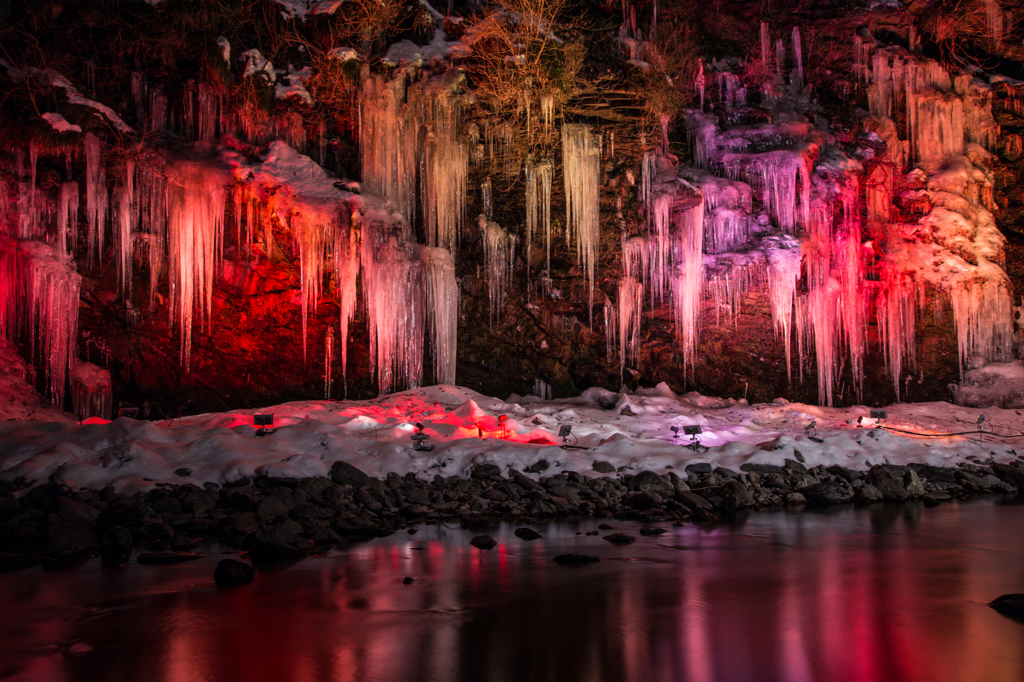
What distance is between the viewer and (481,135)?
48.7ft

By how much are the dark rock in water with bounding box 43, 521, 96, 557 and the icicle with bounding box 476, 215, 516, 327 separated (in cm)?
1078

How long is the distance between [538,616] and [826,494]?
828 centimetres

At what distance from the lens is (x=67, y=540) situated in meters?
7.50

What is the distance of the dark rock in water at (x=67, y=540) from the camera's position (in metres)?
7.43

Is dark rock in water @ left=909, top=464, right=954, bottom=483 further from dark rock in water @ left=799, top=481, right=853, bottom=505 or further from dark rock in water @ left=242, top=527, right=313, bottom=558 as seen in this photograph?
dark rock in water @ left=242, top=527, right=313, bottom=558

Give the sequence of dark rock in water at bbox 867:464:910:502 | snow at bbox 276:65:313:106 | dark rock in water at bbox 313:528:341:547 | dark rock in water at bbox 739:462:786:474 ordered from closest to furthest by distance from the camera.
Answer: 1. dark rock in water at bbox 313:528:341:547
2. dark rock in water at bbox 867:464:910:502
3. dark rock in water at bbox 739:462:786:474
4. snow at bbox 276:65:313:106

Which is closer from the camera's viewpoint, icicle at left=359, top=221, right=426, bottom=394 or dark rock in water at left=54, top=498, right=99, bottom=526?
dark rock in water at left=54, top=498, right=99, bottom=526

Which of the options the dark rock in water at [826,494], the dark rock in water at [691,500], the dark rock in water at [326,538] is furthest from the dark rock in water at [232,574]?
the dark rock in water at [826,494]

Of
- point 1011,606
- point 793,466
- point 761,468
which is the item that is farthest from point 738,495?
point 1011,606

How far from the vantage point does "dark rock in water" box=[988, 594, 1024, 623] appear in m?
5.76

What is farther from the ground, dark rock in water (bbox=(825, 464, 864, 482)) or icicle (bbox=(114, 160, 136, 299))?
icicle (bbox=(114, 160, 136, 299))

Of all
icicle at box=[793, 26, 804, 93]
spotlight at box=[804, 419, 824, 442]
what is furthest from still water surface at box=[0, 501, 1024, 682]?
icicle at box=[793, 26, 804, 93]

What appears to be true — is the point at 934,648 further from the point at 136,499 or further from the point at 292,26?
the point at 292,26

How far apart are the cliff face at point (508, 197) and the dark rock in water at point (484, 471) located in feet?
14.6
